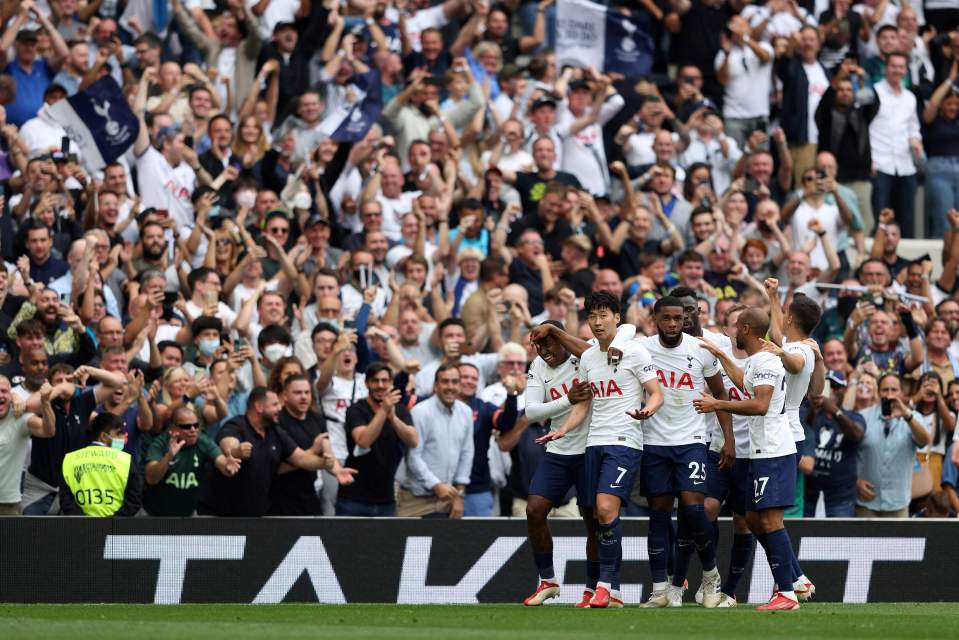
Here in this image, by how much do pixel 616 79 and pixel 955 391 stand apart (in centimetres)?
748

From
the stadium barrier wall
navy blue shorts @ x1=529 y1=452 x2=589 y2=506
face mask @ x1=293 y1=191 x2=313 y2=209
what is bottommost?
the stadium barrier wall

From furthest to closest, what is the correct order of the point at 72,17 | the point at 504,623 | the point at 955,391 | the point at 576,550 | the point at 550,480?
the point at 72,17
the point at 955,391
the point at 576,550
the point at 550,480
the point at 504,623

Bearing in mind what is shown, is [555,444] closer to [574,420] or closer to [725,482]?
[574,420]

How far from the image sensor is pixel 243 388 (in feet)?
56.9

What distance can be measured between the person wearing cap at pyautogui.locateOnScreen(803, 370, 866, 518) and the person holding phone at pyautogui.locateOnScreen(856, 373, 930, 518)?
18 centimetres

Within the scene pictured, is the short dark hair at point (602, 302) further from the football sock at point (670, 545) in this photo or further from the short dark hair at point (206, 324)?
the short dark hair at point (206, 324)

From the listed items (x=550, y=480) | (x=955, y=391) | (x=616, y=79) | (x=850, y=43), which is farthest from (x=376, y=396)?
(x=850, y=43)

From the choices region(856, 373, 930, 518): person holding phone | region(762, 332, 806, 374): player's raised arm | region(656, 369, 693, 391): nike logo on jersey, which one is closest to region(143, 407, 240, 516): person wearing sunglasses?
region(656, 369, 693, 391): nike logo on jersey

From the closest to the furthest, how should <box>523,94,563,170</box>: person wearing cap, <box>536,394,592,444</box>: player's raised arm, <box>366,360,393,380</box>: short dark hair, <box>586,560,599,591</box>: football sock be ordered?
<box>536,394,592,444</box>: player's raised arm < <box>586,560,599,591</box>: football sock < <box>366,360,393,380</box>: short dark hair < <box>523,94,563,170</box>: person wearing cap

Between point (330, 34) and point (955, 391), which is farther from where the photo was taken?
point (330, 34)

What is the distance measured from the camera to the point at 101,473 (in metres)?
15.4

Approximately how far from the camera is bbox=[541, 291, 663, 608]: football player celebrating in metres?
13.5

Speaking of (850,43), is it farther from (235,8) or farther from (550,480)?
(550,480)

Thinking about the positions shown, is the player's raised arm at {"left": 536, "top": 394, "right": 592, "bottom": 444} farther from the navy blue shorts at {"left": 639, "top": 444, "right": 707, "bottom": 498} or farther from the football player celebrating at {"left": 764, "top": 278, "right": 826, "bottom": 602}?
the football player celebrating at {"left": 764, "top": 278, "right": 826, "bottom": 602}
